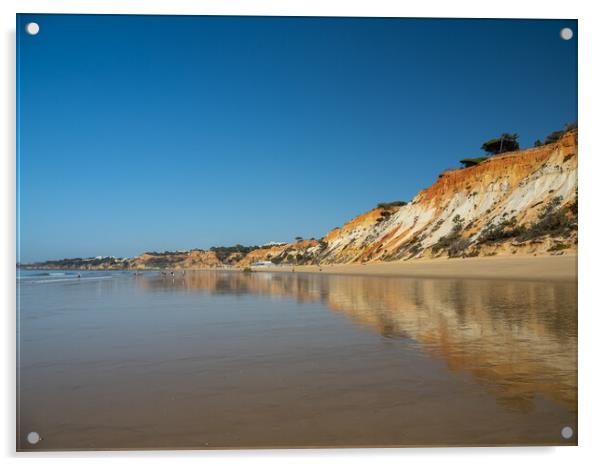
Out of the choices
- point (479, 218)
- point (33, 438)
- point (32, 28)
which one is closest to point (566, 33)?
point (32, 28)

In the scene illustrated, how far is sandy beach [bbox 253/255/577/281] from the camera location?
1475 centimetres

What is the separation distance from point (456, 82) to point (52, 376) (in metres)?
4.93

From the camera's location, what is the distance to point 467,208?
105ft

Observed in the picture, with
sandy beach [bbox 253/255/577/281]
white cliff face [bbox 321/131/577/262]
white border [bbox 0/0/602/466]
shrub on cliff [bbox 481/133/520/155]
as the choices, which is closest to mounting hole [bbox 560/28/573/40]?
white border [bbox 0/0/602/466]

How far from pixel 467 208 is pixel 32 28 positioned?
102 feet

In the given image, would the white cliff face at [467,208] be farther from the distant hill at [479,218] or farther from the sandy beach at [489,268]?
the sandy beach at [489,268]

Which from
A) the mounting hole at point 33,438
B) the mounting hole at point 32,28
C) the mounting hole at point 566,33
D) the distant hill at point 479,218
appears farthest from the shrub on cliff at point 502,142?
the mounting hole at point 33,438

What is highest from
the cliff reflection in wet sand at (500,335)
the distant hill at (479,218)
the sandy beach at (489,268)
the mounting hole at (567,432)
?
the distant hill at (479,218)

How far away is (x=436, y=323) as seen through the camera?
6.95 meters

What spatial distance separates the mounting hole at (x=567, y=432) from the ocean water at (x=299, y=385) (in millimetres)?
33

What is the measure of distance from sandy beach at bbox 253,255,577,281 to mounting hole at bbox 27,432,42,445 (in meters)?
10.9

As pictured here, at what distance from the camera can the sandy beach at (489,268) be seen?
581 inches

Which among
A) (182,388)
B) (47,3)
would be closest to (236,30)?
(47,3)
